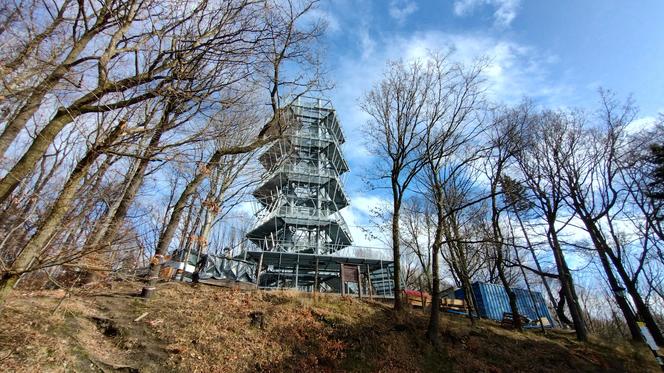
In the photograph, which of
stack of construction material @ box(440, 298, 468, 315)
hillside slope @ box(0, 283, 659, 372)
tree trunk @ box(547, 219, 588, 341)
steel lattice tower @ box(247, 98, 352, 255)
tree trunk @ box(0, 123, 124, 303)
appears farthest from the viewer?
steel lattice tower @ box(247, 98, 352, 255)

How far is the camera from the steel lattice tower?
20.8m

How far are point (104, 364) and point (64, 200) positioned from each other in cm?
347

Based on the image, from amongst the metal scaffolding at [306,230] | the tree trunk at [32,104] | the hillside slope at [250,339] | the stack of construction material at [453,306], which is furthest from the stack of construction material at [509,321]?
the tree trunk at [32,104]

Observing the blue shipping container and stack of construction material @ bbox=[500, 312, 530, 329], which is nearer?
stack of construction material @ bbox=[500, 312, 530, 329]

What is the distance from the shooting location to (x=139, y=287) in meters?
9.76

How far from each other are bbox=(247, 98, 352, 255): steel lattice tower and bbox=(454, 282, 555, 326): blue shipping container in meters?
8.67

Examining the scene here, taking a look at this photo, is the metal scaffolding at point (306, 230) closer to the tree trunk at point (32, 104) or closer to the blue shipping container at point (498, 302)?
the blue shipping container at point (498, 302)

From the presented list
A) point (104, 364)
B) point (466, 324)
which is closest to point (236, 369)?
point (104, 364)

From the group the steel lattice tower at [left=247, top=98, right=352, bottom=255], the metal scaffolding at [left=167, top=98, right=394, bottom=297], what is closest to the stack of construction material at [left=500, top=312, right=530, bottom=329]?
the metal scaffolding at [left=167, top=98, right=394, bottom=297]

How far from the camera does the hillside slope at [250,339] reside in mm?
5859

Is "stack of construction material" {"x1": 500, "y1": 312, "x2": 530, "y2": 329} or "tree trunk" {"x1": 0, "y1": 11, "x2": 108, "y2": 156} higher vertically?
"tree trunk" {"x1": 0, "y1": 11, "x2": 108, "y2": 156}

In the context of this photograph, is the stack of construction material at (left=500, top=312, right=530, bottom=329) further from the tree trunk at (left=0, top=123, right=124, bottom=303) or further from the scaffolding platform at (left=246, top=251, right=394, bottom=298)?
the tree trunk at (left=0, top=123, right=124, bottom=303)

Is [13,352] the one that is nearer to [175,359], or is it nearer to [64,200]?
[175,359]

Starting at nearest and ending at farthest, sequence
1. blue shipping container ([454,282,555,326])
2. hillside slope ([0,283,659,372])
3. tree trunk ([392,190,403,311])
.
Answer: hillside slope ([0,283,659,372]) → tree trunk ([392,190,403,311]) → blue shipping container ([454,282,555,326])
